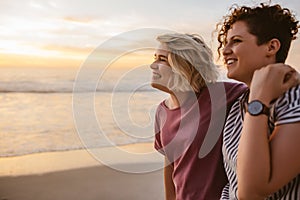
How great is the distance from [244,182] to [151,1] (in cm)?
396

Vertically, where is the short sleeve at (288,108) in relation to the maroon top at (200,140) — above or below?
above

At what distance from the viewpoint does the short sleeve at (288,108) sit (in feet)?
3.05

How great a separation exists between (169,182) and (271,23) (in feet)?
2.94

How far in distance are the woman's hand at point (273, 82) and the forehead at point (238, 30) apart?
15 cm

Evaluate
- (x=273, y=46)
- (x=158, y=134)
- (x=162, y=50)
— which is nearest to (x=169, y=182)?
(x=158, y=134)

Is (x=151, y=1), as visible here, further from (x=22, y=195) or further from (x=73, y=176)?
(x=22, y=195)

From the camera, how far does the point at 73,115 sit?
6.75m

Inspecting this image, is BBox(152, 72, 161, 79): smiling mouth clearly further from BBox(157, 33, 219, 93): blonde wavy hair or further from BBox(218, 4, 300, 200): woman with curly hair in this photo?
BBox(218, 4, 300, 200): woman with curly hair

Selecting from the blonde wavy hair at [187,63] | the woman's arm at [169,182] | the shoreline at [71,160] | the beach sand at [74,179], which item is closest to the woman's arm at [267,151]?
the blonde wavy hair at [187,63]

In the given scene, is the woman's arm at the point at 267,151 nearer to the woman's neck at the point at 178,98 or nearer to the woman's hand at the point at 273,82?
the woman's hand at the point at 273,82

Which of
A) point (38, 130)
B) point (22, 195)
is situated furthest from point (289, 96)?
point (38, 130)

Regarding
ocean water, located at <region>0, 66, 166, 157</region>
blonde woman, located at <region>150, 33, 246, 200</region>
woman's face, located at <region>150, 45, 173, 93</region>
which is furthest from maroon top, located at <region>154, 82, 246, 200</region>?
ocean water, located at <region>0, 66, 166, 157</region>

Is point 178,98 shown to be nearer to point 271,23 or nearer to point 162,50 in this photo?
point 162,50

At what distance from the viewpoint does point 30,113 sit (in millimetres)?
7344
